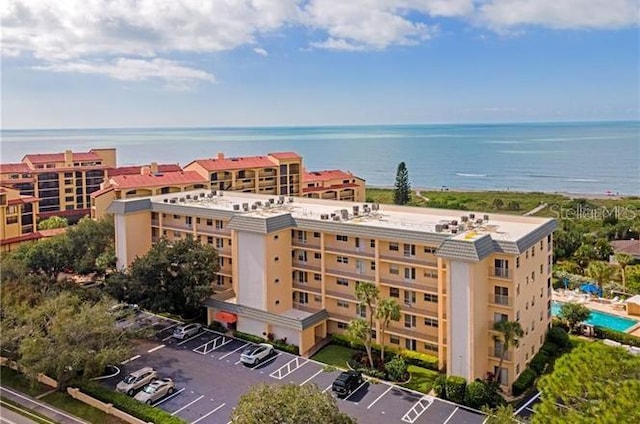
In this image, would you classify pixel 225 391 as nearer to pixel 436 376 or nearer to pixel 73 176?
pixel 436 376

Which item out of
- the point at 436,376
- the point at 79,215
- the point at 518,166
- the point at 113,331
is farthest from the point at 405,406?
the point at 518,166

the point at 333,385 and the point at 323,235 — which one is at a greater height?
the point at 323,235

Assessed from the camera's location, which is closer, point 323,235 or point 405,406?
point 405,406

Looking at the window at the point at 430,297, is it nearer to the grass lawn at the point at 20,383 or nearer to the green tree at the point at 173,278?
the green tree at the point at 173,278

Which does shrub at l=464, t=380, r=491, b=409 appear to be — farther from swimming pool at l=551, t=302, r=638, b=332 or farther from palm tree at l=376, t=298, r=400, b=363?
swimming pool at l=551, t=302, r=638, b=332

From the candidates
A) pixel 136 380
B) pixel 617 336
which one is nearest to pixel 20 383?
pixel 136 380
